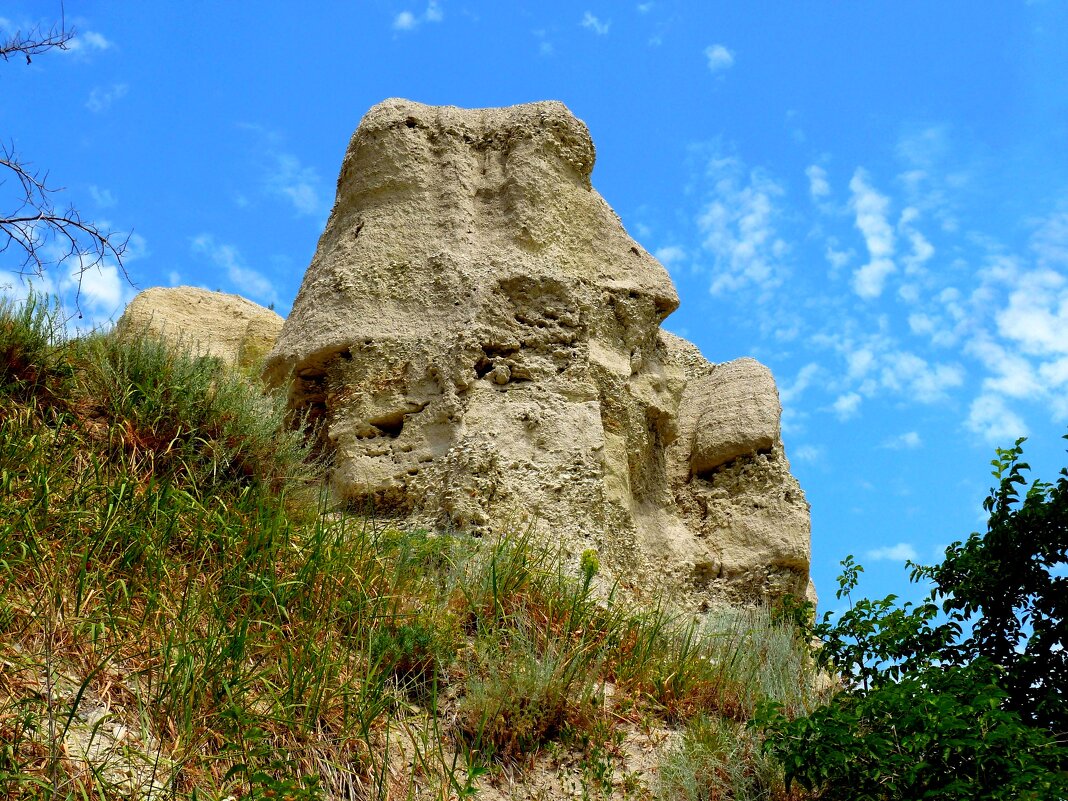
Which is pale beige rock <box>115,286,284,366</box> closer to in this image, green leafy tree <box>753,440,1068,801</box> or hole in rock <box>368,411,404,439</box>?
hole in rock <box>368,411,404,439</box>

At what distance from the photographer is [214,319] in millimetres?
11922

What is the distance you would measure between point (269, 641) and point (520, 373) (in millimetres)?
3357

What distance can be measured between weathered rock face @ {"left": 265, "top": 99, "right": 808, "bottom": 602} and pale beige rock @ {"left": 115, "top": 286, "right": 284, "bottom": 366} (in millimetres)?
2121

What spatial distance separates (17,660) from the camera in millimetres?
4625

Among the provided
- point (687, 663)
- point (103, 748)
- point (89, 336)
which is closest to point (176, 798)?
point (103, 748)

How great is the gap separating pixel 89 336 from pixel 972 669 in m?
5.81

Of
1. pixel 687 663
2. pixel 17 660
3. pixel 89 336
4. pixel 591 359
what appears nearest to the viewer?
pixel 17 660

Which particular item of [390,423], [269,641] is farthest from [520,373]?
[269,641]

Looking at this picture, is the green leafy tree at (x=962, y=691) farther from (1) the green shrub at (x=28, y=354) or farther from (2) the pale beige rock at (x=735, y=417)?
(1) the green shrub at (x=28, y=354)

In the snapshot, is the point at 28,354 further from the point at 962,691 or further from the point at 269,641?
the point at 962,691

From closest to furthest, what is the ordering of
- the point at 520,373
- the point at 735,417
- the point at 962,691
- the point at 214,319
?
the point at 962,691, the point at 520,373, the point at 735,417, the point at 214,319

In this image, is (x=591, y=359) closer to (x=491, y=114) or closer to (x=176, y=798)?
(x=491, y=114)

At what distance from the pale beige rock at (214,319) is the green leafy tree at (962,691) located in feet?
22.4

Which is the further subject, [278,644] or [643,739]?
[643,739]
